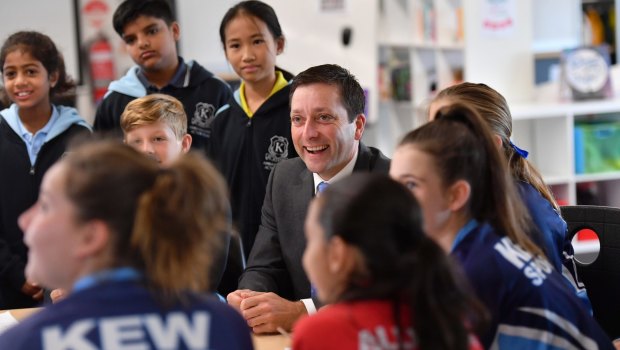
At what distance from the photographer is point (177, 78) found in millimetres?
3295

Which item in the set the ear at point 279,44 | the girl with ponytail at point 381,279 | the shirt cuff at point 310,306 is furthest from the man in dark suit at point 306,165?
the girl with ponytail at point 381,279

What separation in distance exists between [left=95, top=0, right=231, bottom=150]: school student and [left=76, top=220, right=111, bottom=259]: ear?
6.43 ft

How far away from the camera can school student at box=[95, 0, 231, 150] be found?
324 centimetres

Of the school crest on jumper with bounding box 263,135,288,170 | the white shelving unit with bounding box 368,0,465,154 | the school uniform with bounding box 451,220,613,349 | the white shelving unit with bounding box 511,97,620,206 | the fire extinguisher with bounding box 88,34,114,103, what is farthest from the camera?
the fire extinguisher with bounding box 88,34,114,103

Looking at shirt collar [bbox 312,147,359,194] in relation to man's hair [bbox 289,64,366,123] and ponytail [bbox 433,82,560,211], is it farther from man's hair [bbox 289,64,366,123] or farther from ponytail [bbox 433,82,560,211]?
ponytail [bbox 433,82,560,211]

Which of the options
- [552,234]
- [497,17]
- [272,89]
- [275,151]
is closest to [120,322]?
[552,234]

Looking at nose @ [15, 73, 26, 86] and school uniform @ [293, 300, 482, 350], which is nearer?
school uniform @ [293, 300, 482, 350]

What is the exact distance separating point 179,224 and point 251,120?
175 centimetres

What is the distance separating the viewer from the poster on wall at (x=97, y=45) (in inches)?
238

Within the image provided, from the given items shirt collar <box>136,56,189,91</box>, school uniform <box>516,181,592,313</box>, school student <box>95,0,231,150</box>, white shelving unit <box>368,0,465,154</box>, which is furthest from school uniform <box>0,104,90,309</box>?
white shelving unit <box>368,0,465,154</box>

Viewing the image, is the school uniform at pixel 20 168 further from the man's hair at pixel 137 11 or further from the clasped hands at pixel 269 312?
the clasped hands at pixel 269 312

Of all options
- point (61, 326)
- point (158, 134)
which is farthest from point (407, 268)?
point (158, 134)

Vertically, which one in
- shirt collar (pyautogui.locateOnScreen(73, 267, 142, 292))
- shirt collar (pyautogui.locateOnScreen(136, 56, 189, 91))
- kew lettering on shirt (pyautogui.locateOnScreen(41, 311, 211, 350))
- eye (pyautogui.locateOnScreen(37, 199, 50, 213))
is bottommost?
kew lettering on shirt (pyautogui.locateOnScreen(41, 311, 211, 350))

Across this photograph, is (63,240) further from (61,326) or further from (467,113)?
(467,113)
